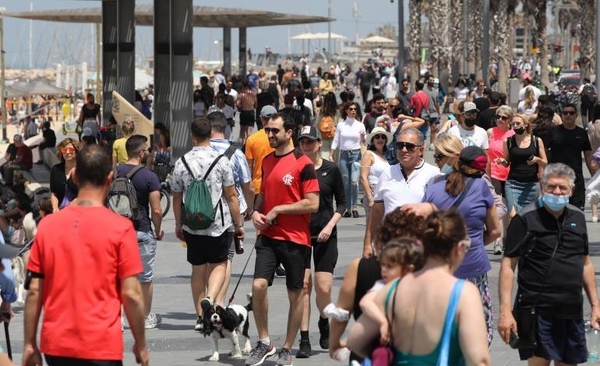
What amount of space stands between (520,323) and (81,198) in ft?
8.59

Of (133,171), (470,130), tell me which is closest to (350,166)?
(470,130)

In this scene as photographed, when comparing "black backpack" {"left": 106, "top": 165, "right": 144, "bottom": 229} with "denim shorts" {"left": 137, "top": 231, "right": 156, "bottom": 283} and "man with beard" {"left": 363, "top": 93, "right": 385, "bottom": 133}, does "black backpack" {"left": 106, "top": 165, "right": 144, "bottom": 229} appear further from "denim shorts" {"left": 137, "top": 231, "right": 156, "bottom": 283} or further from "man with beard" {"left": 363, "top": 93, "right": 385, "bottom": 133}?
"man with beard" {"left": 363, "top": 93, "right": 385, "bottom": 133}

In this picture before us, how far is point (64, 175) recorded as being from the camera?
12.0 meters

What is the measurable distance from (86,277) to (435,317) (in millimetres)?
1649

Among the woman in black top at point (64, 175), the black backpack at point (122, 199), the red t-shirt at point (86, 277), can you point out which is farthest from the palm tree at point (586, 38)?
the red t-shirt at point (86, 277)

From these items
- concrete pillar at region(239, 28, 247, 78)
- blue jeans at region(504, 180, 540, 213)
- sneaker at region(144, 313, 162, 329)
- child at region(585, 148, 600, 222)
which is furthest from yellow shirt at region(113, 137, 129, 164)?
concrete pillar at region(239, 28, 247, 78)

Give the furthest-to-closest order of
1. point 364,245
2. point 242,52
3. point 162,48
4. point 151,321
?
point 242,52 < point 162,48 < point 151,321 < point 364,245

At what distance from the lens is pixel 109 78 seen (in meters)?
35.5

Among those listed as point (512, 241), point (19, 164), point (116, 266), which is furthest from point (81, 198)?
point (19, 164)

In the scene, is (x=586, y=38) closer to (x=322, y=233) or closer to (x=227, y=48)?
(x=227, y=48)

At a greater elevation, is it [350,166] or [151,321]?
[350,166]

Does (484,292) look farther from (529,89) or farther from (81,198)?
(529,89)

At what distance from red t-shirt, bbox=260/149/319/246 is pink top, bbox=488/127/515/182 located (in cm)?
543

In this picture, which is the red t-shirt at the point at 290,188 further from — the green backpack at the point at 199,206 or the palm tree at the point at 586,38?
the palm tree at the point at 586,38
